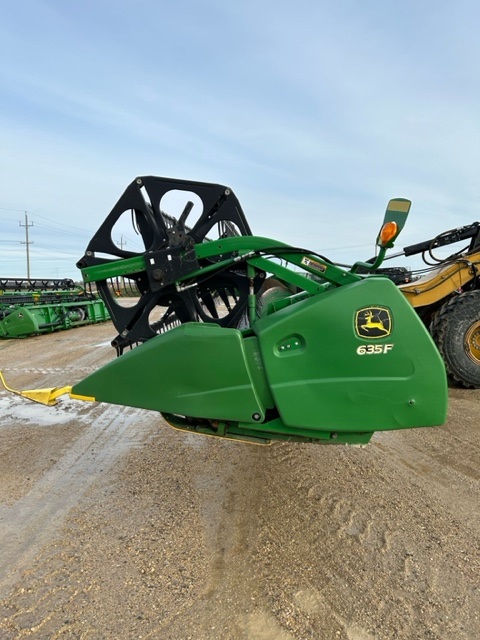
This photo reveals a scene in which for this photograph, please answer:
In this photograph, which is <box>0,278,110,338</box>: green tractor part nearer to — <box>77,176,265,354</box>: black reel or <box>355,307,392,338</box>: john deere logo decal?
<box>77,176,265,354</box>: black reel

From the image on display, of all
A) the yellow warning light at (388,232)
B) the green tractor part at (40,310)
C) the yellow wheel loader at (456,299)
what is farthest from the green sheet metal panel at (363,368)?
the green tractor part at (40,310)

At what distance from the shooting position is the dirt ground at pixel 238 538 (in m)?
1.71

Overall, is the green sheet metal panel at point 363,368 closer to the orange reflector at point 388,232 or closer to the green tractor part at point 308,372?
the green tractor part at point 308,372

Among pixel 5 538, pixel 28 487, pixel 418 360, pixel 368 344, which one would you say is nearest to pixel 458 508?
pixel 418 360

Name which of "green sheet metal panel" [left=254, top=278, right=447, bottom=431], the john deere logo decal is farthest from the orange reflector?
the john deere logo decal

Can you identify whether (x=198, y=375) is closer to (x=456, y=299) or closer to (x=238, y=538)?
(x=238, y=538)

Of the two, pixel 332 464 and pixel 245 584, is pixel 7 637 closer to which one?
pixel 245 584

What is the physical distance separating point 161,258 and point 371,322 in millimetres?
1238

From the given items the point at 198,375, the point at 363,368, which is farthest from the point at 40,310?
the point at 363,368

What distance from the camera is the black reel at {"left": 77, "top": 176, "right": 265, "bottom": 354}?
245 cm

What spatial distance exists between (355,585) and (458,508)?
3.24 ft

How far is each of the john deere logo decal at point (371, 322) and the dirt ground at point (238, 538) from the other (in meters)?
1.11

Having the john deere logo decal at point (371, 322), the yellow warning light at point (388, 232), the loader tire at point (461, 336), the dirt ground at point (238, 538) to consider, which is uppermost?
the yellow warning light at point (388, 232)

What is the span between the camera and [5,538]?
2.30 metres
